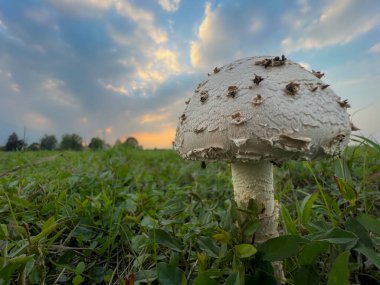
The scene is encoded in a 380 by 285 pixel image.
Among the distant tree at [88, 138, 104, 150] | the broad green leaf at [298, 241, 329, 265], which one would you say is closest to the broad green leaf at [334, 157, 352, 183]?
the broad green leaf at [298, 241, 329, 265]

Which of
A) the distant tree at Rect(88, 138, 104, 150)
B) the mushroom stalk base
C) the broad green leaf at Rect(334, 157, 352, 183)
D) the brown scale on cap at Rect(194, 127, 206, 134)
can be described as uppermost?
the distant tree at Rect(88, 138, 104, 150)

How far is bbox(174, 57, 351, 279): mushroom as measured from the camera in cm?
189

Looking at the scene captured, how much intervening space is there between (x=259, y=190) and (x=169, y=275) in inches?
33.5

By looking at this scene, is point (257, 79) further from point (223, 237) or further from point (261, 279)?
point (261, 279)

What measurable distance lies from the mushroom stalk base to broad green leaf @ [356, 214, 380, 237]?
57 cm

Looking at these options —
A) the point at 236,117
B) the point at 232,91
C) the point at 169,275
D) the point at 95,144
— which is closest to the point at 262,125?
the point at 236,117

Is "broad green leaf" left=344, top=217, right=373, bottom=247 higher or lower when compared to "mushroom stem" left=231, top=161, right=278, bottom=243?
lower

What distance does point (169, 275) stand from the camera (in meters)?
2.01

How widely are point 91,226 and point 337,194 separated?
8.66ft

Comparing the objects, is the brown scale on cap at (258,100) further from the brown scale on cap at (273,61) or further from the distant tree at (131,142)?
the distant tree at (131,142)

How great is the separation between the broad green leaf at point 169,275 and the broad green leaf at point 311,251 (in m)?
0.74

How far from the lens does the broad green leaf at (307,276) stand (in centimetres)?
197

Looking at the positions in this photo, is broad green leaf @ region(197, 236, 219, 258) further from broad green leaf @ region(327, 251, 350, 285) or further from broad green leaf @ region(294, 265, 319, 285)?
broad green leaf @ region(327, 251, 350, 285)

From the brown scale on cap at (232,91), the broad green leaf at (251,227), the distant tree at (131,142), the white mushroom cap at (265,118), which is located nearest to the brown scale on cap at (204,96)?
the white mushroom cap at (265,118)
